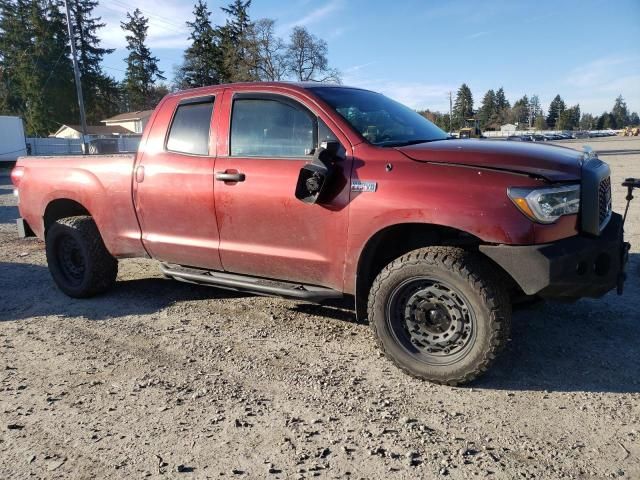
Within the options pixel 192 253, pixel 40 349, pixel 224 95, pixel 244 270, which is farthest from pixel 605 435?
pixel 40 349

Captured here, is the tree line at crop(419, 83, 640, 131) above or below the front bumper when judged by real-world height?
above

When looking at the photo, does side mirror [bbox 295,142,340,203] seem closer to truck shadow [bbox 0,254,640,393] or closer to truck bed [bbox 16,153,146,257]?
truck shadow [bbox 0,254,640,393]

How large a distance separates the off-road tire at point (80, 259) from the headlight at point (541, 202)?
4017mm

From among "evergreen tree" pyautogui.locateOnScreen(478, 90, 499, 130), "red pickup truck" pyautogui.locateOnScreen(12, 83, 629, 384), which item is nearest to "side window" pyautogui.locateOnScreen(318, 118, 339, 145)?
"red pickup truck" pyautogui.locateOnScreen(12, 83, 629, 384)

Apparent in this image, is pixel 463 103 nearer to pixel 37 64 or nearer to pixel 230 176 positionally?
pixel 37 64

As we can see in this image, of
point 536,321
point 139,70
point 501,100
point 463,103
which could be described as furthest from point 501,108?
point 536,321

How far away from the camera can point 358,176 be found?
3.48 meters

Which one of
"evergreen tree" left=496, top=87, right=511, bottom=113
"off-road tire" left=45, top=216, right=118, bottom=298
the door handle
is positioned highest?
"evergreen tree" left=496, top=87, right=511, bottom=113

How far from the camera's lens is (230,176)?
160 inches

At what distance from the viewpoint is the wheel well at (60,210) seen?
18.0 feet

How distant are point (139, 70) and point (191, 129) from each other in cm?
7080

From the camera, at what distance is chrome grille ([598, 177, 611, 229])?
3387 millimetres

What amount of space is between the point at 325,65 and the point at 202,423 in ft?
162

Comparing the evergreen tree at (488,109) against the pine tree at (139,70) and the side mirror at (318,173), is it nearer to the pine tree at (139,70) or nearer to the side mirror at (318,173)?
the pine tree at (139,70)
